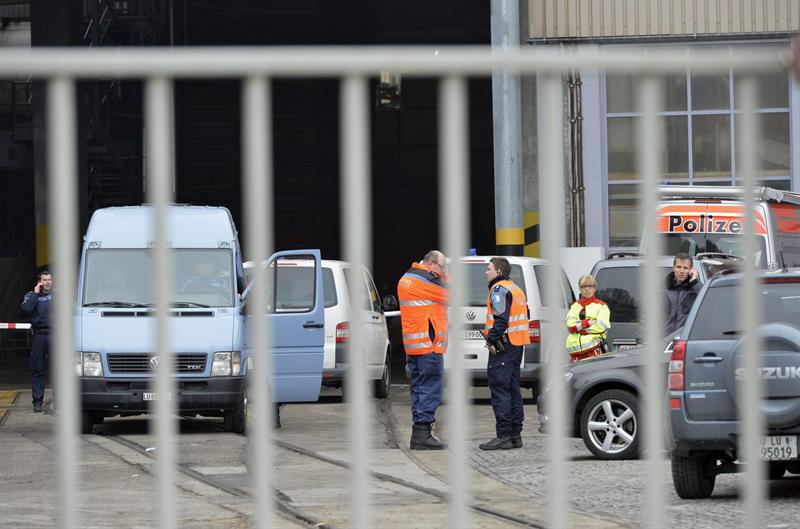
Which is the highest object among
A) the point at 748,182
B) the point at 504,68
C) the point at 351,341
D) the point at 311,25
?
the point at 311,25

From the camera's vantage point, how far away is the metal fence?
2.99 m

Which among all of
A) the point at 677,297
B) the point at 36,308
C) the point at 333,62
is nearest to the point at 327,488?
the point at 677,297

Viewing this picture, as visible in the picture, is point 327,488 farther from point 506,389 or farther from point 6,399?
point 6,399

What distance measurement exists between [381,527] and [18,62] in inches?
224

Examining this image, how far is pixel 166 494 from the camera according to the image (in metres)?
3.02

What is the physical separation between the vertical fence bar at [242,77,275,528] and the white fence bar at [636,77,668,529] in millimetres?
804

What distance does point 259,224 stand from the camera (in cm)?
304

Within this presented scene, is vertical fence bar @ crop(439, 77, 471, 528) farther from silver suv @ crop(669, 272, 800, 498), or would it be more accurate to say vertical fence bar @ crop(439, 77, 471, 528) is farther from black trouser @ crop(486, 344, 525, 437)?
black trouser @ crop(486, 344, 525, 437)

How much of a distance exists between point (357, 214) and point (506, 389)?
36.0 ft

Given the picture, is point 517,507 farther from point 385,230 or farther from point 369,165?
point 385,230

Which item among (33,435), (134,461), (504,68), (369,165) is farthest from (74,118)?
(33,435)

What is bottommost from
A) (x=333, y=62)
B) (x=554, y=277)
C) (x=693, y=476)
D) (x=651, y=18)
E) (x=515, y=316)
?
(x=693, y=476)

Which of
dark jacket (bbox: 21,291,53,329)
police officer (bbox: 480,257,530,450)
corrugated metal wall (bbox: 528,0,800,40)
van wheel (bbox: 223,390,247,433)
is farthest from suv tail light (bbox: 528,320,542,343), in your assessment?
corrugated metal wall (bbox: 528,0,800,40)

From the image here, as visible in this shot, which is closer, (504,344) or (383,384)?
(504,344)
